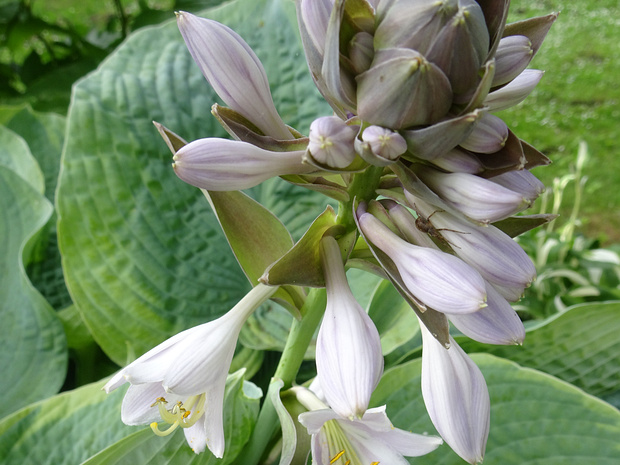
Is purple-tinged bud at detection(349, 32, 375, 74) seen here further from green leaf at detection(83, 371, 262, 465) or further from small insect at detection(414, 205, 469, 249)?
green leaf at detection(83, 371, 262, 465)

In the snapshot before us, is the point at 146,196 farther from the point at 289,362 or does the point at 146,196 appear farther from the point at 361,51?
the point at 361,51

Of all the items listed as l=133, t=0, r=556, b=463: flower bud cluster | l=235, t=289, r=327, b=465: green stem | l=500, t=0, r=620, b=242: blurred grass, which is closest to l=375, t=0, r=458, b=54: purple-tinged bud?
l=133, t=0, r=556, b=463: flower bud cluster

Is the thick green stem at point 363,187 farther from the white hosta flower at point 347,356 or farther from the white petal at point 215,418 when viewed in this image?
the white petal at point 215,418

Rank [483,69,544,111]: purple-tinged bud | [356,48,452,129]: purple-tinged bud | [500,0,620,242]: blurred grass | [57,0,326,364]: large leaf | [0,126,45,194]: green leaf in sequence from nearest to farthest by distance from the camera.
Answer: [356,48,452,129]: purple-tinged bud < [483,69,544,111]: purple-tinged bud < [57,0,326,364]: large leaf < [0,126,45,194]: green leaf < [500,0,620,242]: blurred grass

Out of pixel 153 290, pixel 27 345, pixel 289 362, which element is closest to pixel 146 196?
pixel 153 290

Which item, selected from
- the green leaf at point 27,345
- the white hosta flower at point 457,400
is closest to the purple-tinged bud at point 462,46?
the white hosta flower at point 457,400

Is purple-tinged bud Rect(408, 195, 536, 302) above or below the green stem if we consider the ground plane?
above

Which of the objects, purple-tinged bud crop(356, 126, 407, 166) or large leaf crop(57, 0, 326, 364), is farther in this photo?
large leaf crop(57, 0, 326, 364)
